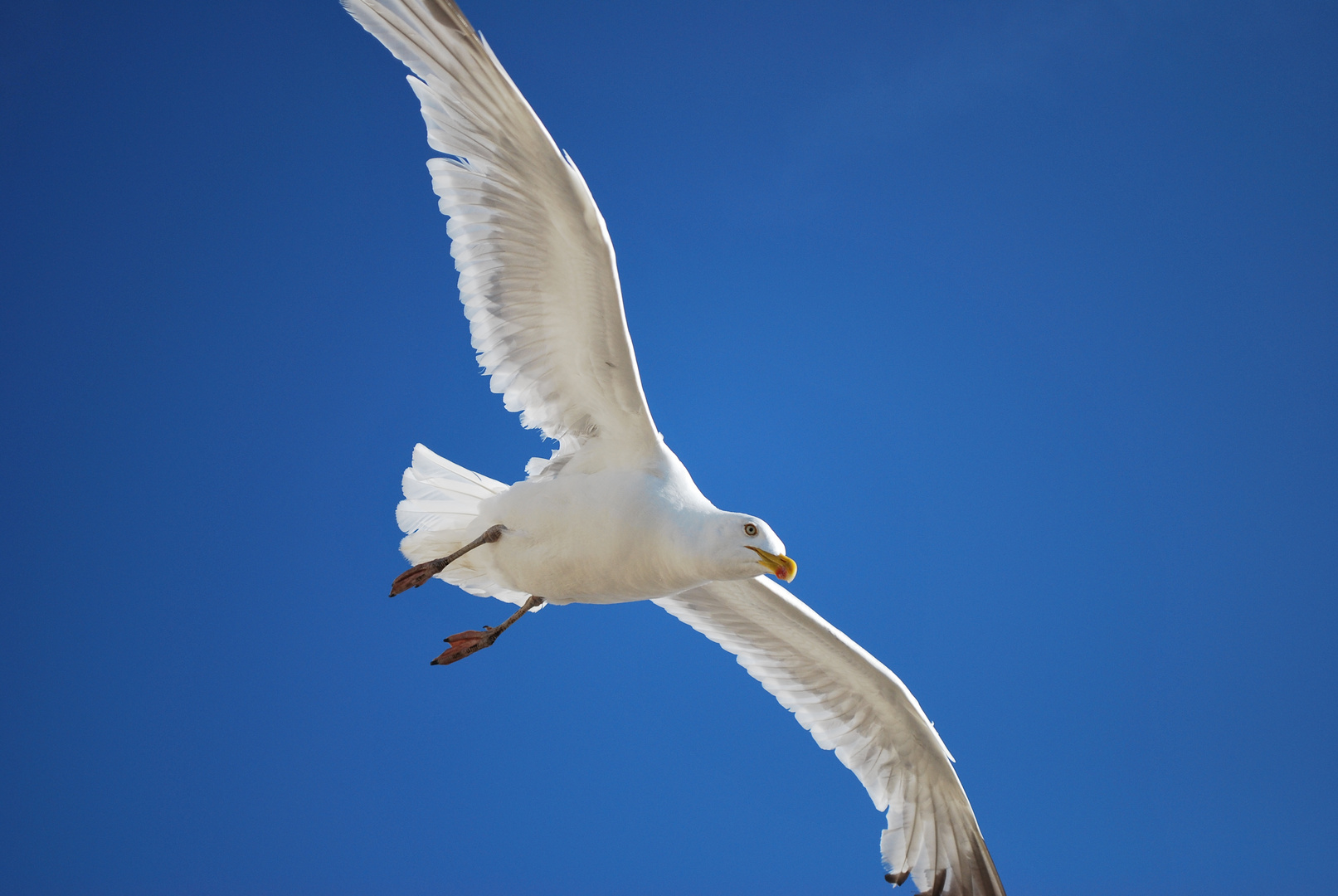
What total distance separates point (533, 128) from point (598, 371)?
78 cm

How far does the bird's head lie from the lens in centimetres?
301

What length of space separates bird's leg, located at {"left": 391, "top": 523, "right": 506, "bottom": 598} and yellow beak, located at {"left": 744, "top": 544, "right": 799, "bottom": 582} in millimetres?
865

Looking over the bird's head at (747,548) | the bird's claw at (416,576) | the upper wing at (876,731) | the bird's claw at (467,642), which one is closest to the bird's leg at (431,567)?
the bird's claw at (416,576)

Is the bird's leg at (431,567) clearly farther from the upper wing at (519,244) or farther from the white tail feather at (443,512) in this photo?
the upper wing at (519,244)

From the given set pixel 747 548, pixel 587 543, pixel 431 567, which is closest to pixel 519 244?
pixel 587 543

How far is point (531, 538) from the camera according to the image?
3.29 m

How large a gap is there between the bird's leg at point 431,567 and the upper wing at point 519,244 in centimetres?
37

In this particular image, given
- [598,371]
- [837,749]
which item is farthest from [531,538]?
[837,749]

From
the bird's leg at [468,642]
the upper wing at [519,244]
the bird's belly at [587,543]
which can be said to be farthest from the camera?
the bird's leg at [468,642]

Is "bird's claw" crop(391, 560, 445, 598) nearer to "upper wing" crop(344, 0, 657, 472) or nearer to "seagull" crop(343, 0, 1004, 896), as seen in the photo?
"seagull" crop(343, 0, 1004, 896)

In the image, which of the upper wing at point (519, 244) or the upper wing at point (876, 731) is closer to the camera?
the upper wing at point (519, 244)

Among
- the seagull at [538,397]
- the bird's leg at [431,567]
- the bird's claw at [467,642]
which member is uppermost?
the seagull at [538,397]

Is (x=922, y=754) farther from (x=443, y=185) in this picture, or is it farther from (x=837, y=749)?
(x=443, y=185)

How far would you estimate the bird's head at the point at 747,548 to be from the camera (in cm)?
301
